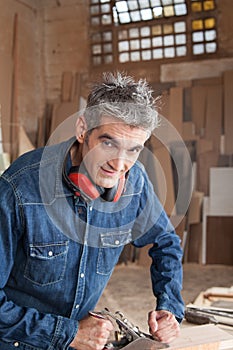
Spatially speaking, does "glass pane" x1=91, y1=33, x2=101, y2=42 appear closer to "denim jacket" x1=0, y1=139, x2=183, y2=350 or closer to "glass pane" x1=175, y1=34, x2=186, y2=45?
"glass pane" x1=175, y1=34, x2=186, y2=45

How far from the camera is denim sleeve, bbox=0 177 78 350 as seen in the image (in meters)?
1.34

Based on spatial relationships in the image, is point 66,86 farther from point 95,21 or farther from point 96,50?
point 95,21

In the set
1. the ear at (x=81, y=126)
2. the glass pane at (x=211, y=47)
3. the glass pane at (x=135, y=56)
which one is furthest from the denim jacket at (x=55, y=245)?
the glass pane at (x=135, y=56)

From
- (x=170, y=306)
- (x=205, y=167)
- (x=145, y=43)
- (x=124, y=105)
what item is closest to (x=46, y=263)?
(x=170, y=306)

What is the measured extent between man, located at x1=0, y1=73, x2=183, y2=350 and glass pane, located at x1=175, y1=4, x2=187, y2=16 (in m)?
4.72

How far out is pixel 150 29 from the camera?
610 cm

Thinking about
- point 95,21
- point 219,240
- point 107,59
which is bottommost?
point 219,240

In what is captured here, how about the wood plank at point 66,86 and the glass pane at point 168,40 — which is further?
the wood plank at point 66,86

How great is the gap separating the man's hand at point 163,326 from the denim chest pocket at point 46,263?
311 millimetres

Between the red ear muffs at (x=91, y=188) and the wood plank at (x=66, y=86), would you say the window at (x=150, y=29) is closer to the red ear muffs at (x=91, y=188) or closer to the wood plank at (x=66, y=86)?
the wood plank at (x=66, y=86)

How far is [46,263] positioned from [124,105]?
0.56 metres

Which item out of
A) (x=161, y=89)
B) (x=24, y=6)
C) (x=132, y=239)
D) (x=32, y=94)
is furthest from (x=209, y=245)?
(x=132, y=239)

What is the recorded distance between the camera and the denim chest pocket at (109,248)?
157 centimetres

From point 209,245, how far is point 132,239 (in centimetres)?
422
